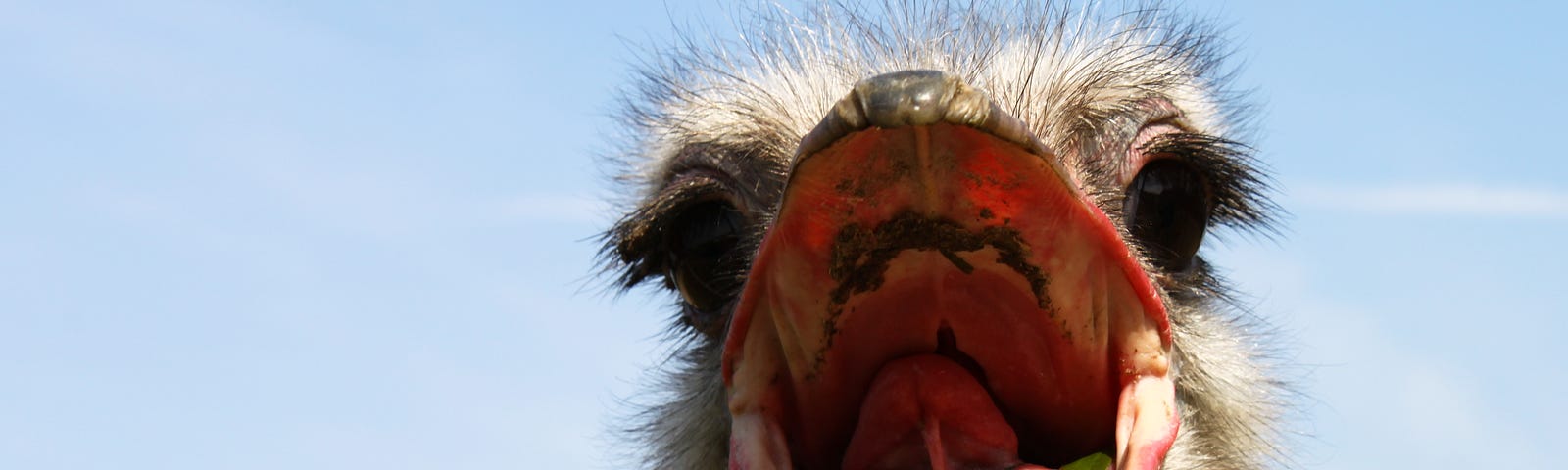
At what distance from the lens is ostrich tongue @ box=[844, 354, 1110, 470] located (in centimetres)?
263

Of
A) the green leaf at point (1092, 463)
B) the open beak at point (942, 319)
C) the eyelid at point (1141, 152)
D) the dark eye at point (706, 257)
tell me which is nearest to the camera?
the open beak at point (942, 319)

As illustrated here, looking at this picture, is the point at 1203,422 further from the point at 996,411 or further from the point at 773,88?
the point at 773,88

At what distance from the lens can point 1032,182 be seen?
7.61 ft

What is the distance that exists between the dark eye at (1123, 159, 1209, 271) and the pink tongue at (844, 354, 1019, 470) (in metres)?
0.57

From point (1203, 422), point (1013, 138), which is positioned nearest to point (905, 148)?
point (1013, 138)

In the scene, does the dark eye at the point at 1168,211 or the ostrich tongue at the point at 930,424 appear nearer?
the ostrich tongue at the point at 930,424

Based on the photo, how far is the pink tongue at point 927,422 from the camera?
2.63 m

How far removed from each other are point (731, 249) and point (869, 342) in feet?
2.15

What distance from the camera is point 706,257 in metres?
3.31

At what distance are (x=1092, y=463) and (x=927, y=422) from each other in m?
0.22

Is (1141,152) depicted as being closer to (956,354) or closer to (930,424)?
(956,354)

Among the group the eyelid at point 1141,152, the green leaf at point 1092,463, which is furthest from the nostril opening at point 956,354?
the eyelid at point 1141,152

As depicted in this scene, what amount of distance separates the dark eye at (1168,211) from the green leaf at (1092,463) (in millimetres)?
566

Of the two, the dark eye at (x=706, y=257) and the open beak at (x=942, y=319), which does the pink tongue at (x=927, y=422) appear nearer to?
the open beak at (x=942, y=319)
